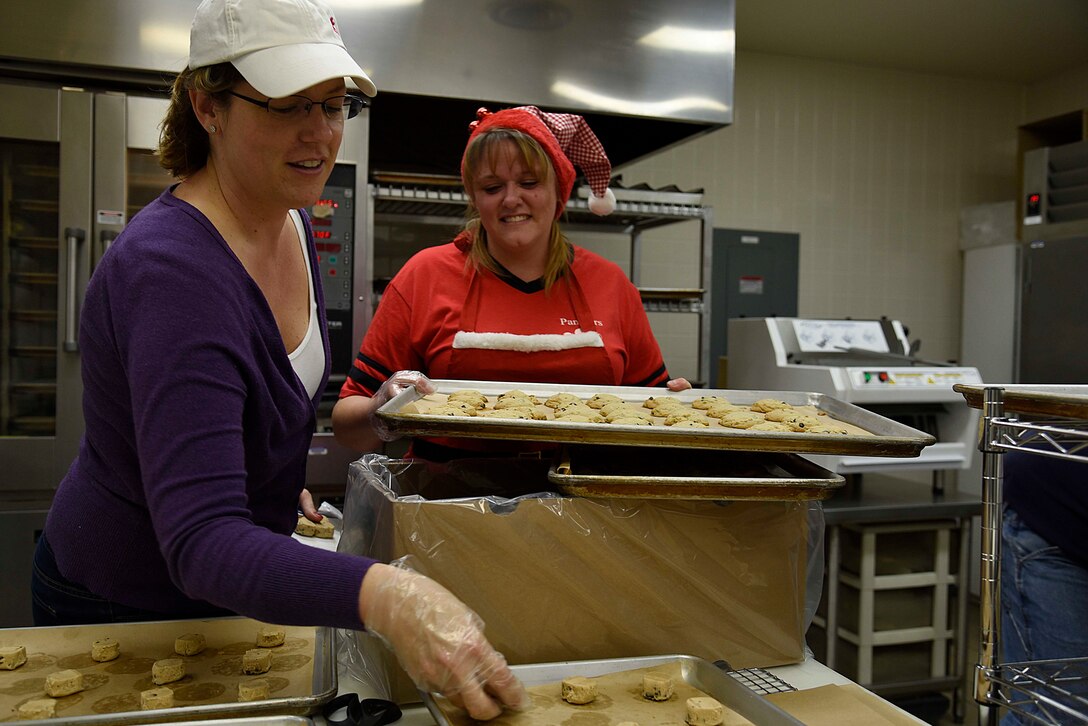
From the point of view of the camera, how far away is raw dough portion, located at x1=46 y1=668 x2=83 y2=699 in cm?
90

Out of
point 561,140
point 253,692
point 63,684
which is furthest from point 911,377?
point 63,684

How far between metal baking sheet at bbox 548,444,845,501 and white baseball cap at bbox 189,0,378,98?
1.81 feet

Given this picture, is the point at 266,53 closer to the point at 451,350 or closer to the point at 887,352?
the point at 451,350

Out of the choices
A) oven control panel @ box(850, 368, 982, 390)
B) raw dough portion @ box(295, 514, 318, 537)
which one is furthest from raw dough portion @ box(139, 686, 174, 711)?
oven control panel @ box(850, 368, 982, 390)

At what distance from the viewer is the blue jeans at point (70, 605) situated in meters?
1.11

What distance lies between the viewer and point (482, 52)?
2.95 metres

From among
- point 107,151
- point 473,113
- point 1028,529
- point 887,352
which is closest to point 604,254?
point 473,113

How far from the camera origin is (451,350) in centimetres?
178

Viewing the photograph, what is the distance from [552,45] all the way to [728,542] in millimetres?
2384

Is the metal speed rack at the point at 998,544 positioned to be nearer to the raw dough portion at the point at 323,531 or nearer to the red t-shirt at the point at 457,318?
the red t-shirt at the point at 457,318

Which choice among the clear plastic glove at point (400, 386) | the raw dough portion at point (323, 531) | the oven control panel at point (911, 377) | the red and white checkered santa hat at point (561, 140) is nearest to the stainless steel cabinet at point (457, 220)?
the oven control panel at point (911, 377)

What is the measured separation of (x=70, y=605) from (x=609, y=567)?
0.73m

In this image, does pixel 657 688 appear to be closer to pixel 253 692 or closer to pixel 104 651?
pixel 253 692

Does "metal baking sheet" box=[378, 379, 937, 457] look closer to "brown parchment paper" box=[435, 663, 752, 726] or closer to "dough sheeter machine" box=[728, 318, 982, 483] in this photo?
"brown parchment paper" box=[435, 663, 752, 726]
